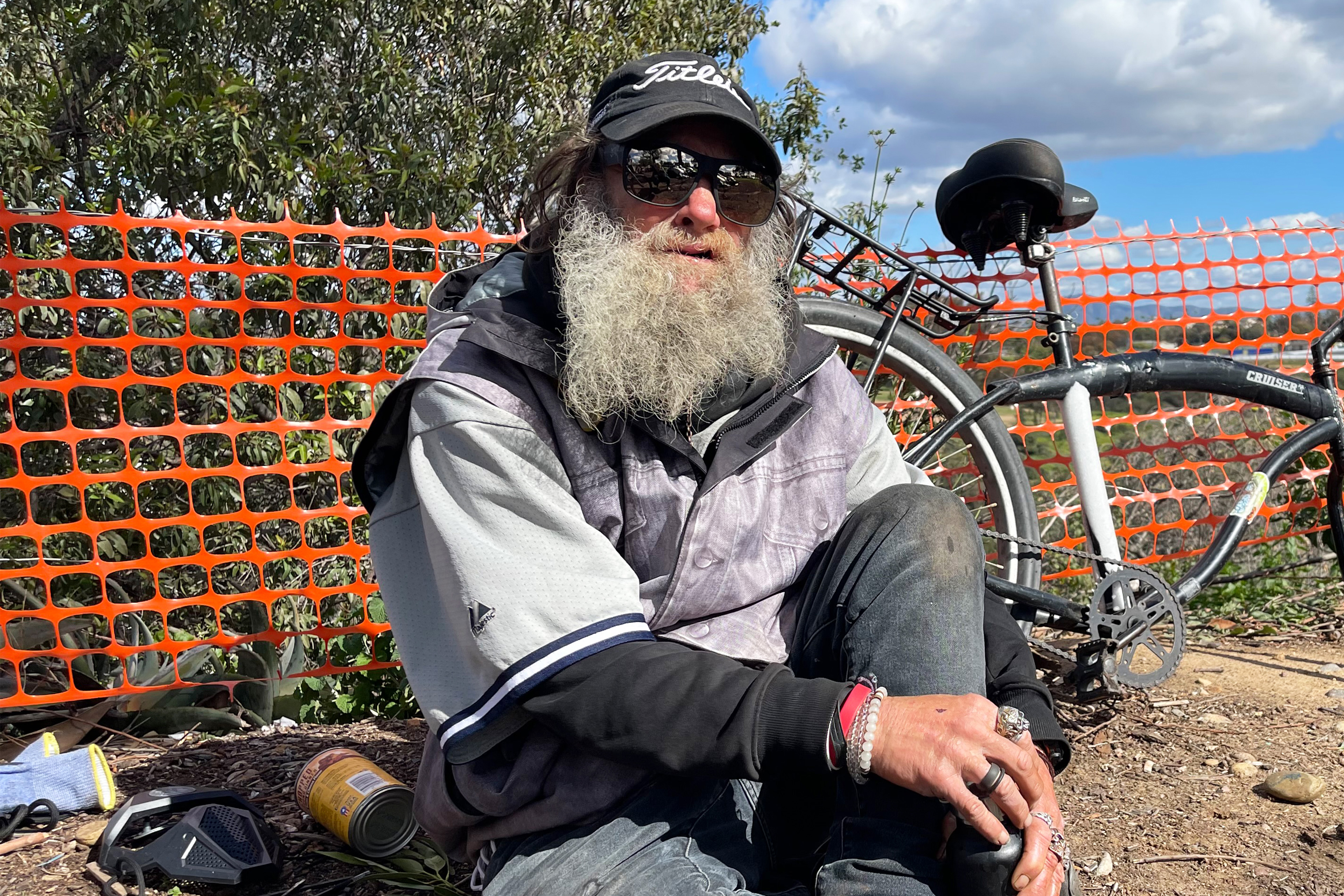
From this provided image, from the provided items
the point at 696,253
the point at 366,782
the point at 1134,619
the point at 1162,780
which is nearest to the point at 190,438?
the point at 366,782

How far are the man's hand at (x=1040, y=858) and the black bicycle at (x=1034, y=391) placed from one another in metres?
1.39

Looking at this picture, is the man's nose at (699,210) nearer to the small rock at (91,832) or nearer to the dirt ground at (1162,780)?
the dirt ground at (1162,780)

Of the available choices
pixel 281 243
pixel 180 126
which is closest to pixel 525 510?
pixel 281 243

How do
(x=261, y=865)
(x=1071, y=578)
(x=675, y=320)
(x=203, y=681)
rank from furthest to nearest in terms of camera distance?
(x=1071, y=578) < (x=203, y=681) < (x=261, y=865) < (x=675, y=320)

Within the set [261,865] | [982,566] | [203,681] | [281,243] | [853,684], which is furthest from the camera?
[281,243]

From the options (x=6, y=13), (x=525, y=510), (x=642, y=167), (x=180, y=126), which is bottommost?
(x=525, y=510)

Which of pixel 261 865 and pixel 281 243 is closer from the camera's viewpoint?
pixel 261 865

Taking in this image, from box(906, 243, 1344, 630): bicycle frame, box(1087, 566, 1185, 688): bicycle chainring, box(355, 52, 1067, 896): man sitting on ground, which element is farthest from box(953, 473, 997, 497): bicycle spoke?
box(355, 52, 1067, 896): man sitting on ground

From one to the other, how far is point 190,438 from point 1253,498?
4.01 metres

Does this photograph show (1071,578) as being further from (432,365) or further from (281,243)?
(432,365)

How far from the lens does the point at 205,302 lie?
3541 millimetres

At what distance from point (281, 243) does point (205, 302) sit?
0.76m

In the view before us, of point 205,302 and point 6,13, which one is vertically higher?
point 6,13

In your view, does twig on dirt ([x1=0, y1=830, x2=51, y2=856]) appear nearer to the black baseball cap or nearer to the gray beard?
the gray beard
